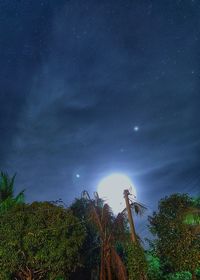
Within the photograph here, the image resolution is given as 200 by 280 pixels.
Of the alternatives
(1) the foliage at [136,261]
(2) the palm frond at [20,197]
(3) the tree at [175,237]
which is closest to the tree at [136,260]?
(1) the foliage at [136,261]

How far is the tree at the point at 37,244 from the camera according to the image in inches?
1003

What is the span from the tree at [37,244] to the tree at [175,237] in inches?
248

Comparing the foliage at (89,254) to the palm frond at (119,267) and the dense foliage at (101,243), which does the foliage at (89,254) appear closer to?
the dense foliage at (101,243)

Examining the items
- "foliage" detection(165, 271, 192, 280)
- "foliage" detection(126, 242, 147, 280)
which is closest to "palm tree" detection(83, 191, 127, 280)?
"foliage" detection(126, 242, 147, 280)

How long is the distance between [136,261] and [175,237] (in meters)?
5.44

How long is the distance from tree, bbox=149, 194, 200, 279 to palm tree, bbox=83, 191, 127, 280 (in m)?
3.76

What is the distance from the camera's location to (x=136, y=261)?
2347 centimetres

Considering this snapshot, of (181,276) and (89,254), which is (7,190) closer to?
(89,254)

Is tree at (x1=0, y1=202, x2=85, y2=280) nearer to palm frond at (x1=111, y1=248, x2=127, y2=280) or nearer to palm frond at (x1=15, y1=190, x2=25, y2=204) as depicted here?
palm frond at (x1=111, y1=248, x2=127, y2=280)

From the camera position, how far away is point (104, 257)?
1052 inches

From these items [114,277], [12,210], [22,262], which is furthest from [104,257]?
[12,210]

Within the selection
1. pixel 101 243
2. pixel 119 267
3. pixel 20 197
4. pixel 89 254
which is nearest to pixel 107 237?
pixel 101 243

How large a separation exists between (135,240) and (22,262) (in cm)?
831

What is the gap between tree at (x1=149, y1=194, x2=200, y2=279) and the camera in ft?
87.5
